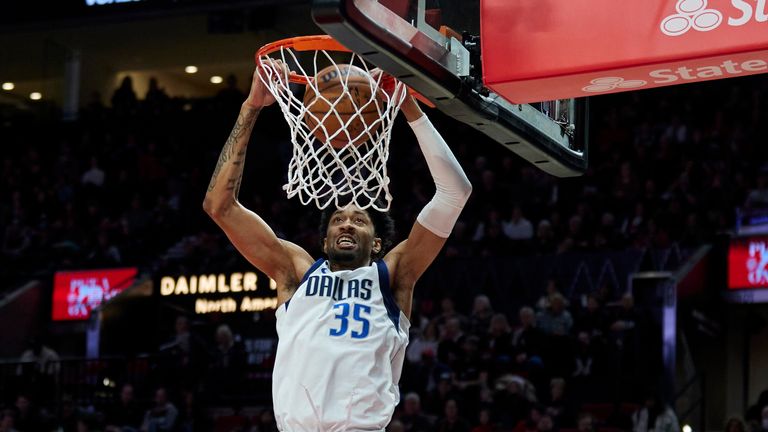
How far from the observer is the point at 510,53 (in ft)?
15.3

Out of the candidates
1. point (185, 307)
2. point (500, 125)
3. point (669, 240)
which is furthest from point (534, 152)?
point (185, 307)

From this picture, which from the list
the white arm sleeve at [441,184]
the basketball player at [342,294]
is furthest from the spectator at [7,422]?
the white arm sleeve at [441,184]

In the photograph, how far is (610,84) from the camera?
4.68m

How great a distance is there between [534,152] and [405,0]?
0.99 meters

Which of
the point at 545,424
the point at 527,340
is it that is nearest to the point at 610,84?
the point at 545,424

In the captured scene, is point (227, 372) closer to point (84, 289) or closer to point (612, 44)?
point (84, 289)

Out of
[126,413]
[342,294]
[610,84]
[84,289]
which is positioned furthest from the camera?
[84,289]

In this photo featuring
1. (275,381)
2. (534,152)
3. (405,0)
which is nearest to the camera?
(405,0)

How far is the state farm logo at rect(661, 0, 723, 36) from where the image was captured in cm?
438

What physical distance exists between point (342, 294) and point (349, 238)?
27cm

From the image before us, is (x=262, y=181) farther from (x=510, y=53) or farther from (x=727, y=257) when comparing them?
(x=510, y=53)

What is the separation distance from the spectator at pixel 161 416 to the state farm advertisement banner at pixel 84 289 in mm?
3932

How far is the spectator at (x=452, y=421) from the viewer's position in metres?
10.7

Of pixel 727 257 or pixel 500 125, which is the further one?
pixel 727 257
